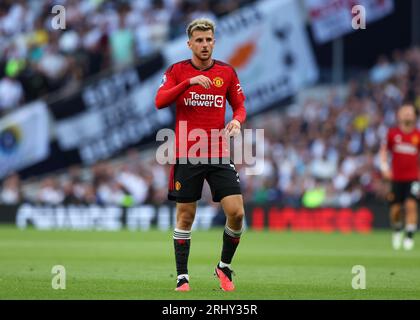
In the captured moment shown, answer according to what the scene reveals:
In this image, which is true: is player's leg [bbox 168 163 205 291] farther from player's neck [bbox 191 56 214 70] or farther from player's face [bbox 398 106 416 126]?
player's face [bbox 398 106 416 126]

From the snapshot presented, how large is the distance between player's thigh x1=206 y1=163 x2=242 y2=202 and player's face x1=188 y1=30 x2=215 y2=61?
44.6 inches

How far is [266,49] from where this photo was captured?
95.3 ft

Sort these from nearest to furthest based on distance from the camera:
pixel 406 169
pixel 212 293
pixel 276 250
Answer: pixel 212 293 → pixel 276 250 → pixel 406 169

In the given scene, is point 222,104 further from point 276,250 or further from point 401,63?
point 401,63

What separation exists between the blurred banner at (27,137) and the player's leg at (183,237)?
18352 mm

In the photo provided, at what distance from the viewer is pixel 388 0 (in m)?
29.5

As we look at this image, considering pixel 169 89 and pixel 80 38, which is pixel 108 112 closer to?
pixel 80 38

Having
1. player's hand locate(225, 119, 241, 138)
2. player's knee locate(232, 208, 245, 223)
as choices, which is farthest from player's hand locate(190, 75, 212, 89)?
player's knee locate(232, 208, 245, 223)

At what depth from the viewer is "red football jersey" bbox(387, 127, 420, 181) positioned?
1961cm

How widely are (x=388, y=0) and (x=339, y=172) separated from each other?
5.64 meters

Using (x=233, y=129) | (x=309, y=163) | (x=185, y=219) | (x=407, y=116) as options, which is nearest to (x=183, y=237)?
(x=185, y=219)

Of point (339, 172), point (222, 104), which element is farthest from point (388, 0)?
point (222, 104)

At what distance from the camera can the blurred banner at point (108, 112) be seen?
2847 cm

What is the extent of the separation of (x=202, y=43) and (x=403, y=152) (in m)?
9.91
